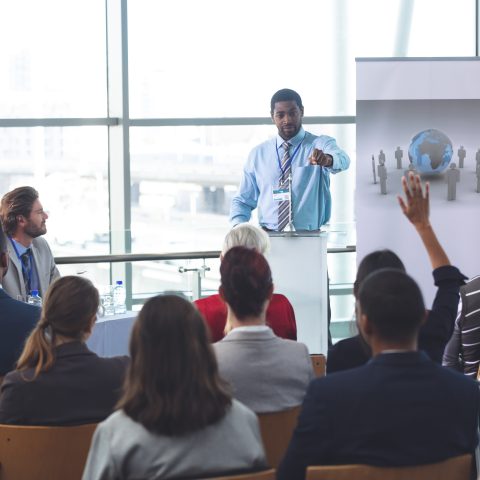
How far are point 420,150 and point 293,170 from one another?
791 millimetres

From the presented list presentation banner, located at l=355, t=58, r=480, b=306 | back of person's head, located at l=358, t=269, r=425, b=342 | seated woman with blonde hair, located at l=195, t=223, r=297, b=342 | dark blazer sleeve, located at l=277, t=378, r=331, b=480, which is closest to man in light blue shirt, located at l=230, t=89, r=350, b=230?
presentation banner, located at l=355, t=58, r=480, b=306

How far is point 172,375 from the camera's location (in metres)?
1.91

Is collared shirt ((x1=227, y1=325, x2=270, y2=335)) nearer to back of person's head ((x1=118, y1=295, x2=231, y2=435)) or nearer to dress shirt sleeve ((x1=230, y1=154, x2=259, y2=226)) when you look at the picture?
back of person's head ((x1=118, y1=295, x2=231, y2=435))

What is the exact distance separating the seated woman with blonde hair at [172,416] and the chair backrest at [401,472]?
183mm

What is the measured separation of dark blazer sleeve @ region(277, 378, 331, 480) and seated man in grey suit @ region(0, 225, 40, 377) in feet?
4.66

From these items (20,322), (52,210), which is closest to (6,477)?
(20,322)

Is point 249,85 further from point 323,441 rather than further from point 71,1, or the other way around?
point 323,441

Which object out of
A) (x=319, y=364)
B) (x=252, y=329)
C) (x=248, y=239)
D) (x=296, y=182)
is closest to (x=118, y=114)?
(x=296, y=182)

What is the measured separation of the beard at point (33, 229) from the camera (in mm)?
4402

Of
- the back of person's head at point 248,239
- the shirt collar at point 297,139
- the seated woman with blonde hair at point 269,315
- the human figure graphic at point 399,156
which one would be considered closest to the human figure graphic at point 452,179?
the human figure graphic at point 399,156

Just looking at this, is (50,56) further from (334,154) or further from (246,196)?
(334,154)

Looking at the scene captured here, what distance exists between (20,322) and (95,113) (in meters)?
5.57

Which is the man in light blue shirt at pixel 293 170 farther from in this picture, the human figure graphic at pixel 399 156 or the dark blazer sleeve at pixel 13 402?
the dark blazer sleeve at pixel 13 402

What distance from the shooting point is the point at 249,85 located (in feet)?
28.0
